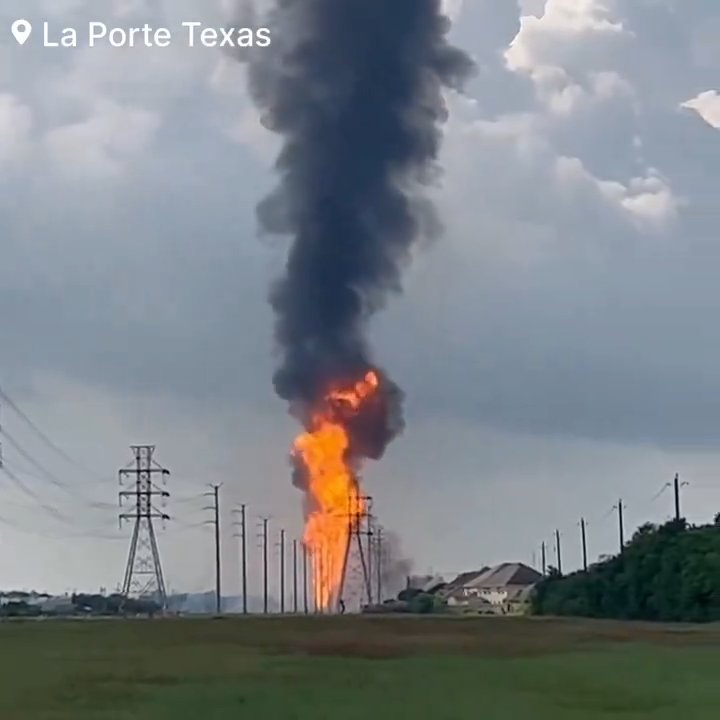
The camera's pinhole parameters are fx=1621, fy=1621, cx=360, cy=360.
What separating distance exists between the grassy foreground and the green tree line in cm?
3134

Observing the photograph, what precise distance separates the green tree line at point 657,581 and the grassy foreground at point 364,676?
103 feet

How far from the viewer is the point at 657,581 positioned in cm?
10919

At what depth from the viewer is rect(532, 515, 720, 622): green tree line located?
331 ft

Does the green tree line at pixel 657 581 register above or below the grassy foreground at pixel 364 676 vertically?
above

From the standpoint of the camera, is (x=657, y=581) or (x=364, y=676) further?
(x=657, y=581)

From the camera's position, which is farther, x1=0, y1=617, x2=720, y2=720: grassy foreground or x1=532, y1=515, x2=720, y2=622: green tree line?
x1=532, y1=515, x2=720, y2=622: green tree line

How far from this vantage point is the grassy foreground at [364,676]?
33281 mm

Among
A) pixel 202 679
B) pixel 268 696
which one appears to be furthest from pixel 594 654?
pixel 268 696

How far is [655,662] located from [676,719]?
1743 cm

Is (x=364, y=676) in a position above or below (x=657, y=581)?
below

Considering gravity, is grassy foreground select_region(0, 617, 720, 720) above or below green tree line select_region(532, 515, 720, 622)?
below

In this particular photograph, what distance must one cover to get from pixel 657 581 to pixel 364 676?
7010 cm

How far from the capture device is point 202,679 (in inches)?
1657

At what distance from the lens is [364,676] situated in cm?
4231
